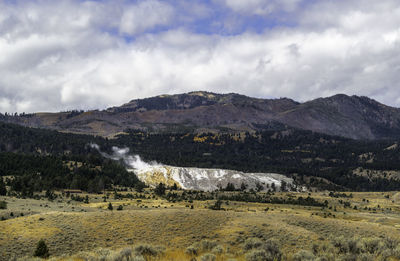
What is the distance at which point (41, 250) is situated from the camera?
27.4 meters

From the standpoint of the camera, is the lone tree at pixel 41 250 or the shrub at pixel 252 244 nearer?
the lone tree at pixel 41 250

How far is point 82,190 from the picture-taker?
104688 mm

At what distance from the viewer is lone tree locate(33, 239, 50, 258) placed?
27.2 metres

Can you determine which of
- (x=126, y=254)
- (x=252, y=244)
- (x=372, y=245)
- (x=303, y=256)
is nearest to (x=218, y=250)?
(x=252, y=244)

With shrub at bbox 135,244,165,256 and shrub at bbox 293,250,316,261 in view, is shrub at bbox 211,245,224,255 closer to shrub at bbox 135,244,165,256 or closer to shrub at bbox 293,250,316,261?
shrub at bbox 135,244,165,256

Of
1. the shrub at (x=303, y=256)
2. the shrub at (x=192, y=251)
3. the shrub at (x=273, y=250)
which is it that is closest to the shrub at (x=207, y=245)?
the shrub at (x=192, y=251)

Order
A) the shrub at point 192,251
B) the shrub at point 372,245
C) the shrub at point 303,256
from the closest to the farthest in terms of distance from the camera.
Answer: the shrub at point 303,256 → the shrub at point 192,251 → the shrub at point 372,245

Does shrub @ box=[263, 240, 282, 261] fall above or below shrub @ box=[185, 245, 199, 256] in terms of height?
above

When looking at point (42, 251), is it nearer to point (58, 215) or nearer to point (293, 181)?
point (58, 215)

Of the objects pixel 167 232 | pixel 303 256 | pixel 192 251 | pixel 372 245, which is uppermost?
pixel 167 232

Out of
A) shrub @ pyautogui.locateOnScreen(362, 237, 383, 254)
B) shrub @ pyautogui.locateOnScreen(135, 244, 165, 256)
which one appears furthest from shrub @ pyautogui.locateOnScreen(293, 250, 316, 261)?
shrub @ pyautogui.locateOnScreen(135, 244, 165, 256)

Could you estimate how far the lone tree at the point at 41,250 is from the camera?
2723 centimetres

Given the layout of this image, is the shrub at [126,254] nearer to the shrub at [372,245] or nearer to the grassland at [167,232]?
the grassland at [167,232]

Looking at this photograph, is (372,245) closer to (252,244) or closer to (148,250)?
(252,244)
